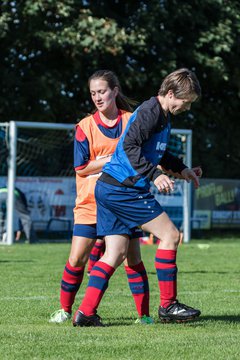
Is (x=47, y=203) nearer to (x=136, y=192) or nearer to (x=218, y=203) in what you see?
(x=218, y=203)

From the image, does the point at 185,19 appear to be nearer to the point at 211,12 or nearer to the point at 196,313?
the point at 211,12

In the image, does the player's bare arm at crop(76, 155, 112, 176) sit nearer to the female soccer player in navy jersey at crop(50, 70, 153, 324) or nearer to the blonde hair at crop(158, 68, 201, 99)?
the female soccer player in navy jersey at crop(50, 70, 153, 324)

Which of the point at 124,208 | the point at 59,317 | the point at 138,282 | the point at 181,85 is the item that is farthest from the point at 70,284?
the point at 181,85

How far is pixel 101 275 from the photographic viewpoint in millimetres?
6488

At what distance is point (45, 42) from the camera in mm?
23844

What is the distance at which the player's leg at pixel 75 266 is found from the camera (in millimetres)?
7004

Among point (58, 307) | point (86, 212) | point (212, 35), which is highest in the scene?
point (212, 35)

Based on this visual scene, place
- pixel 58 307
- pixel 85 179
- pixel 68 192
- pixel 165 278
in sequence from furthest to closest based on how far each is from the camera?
1. pixel 68 192
2. pixel 58 307
3. pixel 85 179
4. pixel 165 278

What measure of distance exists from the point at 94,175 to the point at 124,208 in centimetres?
81

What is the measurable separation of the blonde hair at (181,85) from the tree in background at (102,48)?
17155mm

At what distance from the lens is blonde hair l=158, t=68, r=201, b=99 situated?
6.47 m

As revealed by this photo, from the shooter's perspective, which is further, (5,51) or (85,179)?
(5,51)

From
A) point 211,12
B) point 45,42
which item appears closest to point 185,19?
point 211,12

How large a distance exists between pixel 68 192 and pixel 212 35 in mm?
6578
